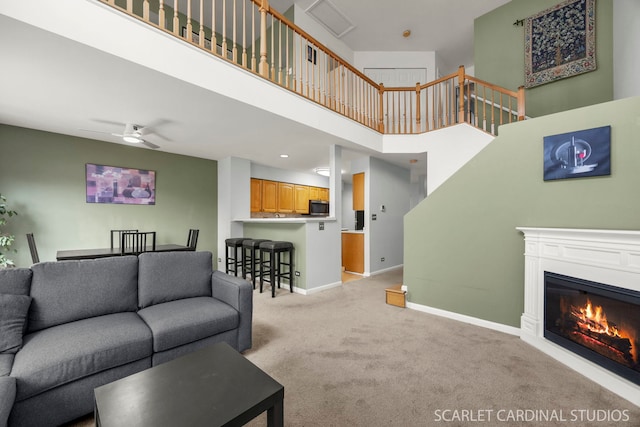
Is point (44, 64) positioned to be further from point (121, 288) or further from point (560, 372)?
point (560, 372)

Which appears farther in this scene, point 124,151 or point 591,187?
point 124,151

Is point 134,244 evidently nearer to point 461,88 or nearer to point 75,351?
point 75,351

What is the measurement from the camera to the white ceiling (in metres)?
2.05

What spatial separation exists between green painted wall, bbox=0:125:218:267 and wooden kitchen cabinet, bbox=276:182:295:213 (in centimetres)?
213

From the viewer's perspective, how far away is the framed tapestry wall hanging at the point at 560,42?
12.3 feet

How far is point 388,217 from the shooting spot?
19.0 ft

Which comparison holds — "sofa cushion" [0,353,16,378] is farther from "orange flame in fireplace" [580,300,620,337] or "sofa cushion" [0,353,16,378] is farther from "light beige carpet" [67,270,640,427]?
"orange flame in fireplace" [580,300,620,337]

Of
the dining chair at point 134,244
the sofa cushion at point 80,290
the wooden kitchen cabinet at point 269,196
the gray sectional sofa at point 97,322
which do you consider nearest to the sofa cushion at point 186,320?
the gray sectional sofa at point 97,322

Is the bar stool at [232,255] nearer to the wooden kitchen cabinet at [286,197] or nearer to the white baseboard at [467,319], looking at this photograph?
the wooden kitchen cabinet at [286,197]

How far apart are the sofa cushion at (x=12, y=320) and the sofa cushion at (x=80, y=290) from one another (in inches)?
5.6

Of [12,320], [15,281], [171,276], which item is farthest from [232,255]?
[12,320]

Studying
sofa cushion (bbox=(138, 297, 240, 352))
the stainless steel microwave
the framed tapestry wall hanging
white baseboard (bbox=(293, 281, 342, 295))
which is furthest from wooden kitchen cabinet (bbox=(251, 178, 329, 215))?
the framed tapestry wall hanging

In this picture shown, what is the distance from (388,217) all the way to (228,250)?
362 cm

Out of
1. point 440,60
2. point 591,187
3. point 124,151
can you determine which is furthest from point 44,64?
point 440,60
